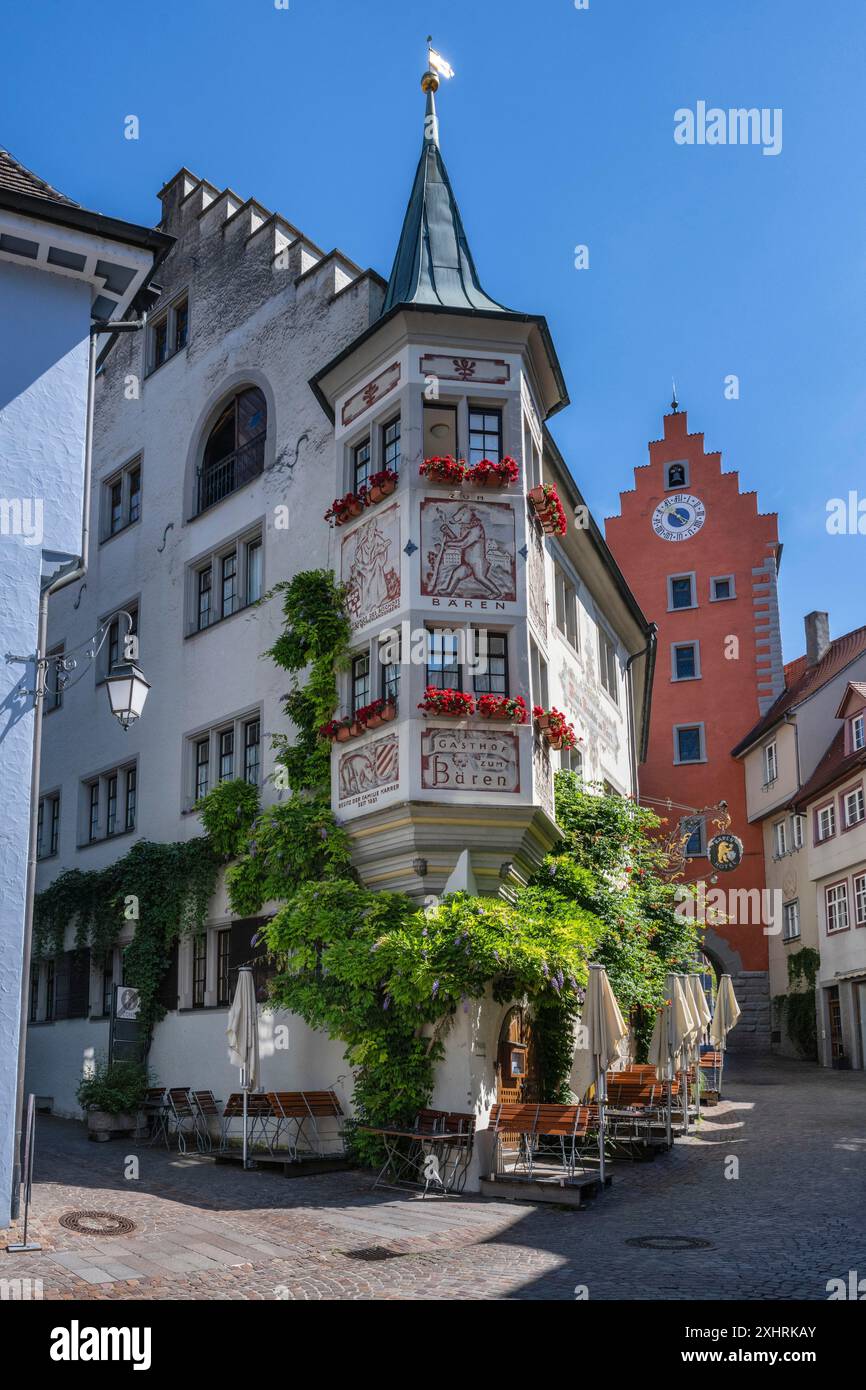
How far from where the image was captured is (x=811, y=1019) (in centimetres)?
3584

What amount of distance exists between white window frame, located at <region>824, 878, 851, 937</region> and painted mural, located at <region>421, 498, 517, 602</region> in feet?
64.9

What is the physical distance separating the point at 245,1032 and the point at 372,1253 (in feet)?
21.6

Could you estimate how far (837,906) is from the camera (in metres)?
35.0

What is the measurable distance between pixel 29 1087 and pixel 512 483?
52.1 feet

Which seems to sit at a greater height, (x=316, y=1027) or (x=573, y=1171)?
(x=316, y=1027)

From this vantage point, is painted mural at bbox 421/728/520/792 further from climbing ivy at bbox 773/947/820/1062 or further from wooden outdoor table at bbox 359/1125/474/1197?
climbing ivy at bbox 773/947/820/1062

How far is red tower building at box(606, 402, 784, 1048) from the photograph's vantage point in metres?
41.6

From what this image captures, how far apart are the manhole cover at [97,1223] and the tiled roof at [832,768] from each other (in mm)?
24253

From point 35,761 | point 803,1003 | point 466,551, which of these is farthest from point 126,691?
point 803,1003

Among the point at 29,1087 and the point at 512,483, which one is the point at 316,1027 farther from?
the point at 29,1087

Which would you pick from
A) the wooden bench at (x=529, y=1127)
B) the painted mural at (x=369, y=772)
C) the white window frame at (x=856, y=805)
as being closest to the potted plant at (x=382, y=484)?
the painted mural at (x=369, y=772)

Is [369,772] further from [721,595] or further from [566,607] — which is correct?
[721,595]

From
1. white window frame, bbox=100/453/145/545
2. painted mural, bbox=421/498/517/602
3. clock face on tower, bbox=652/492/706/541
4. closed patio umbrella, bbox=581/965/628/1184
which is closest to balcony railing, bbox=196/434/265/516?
white window frame, bbox=100/453/145/545
